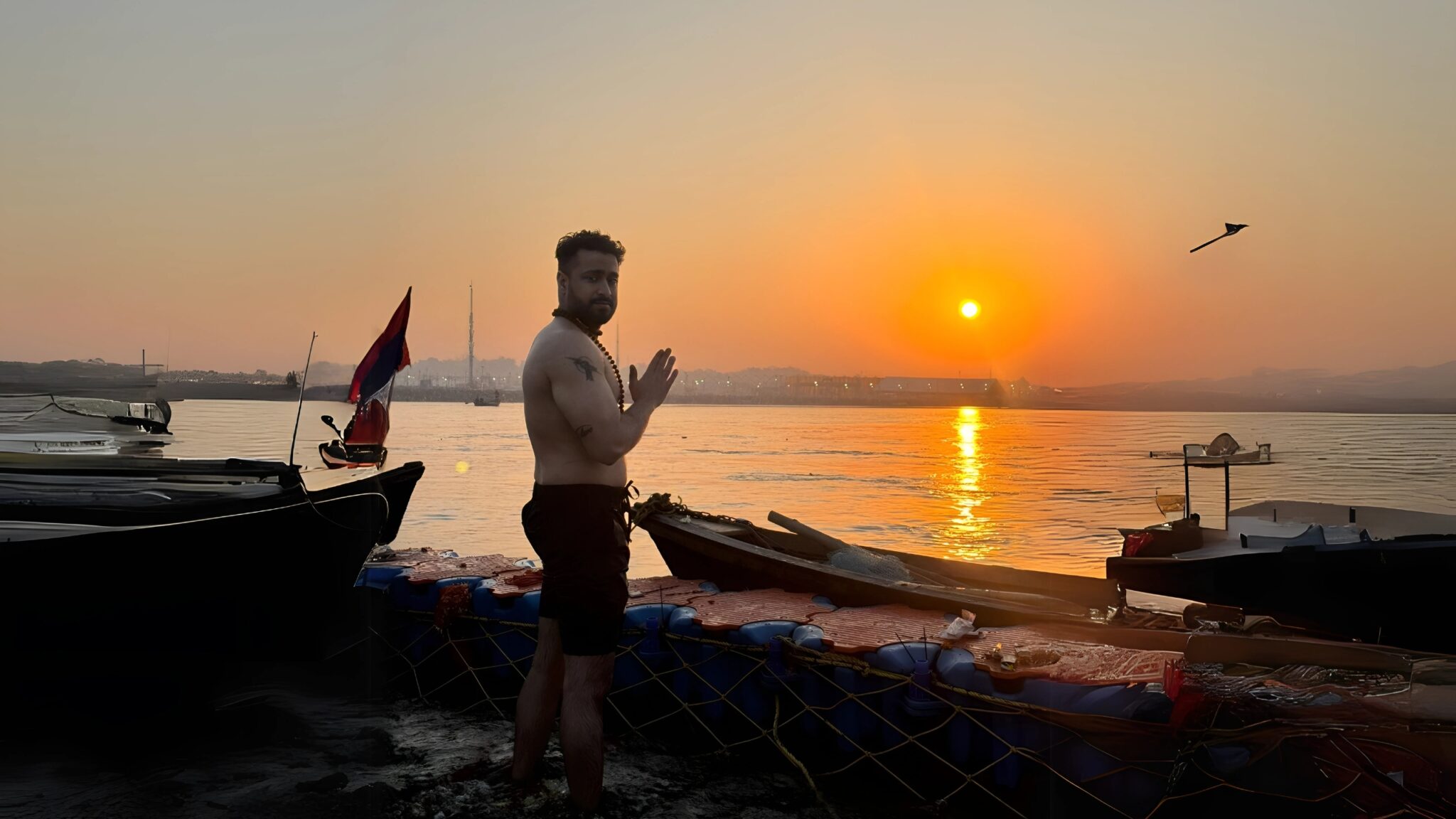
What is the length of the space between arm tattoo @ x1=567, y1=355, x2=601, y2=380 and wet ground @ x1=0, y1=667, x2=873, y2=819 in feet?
6.90

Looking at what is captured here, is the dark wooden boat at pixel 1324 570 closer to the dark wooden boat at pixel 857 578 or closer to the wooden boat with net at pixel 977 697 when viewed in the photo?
the dark wooden boat at pixel 857 578

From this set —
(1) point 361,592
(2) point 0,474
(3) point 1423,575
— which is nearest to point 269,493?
(1) point 361,592

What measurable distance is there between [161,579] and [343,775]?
6.38ft

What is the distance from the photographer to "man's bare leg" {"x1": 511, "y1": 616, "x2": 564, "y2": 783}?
4480 millimetres

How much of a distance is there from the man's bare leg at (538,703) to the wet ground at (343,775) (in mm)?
144

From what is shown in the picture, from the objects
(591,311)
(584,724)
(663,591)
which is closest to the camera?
(584,724)

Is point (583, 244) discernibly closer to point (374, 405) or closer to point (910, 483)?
point (374, 405)

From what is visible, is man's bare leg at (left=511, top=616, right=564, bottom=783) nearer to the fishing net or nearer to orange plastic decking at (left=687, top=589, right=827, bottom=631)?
orange plastic decking at (left=687, top=589, right=827, bottom=631)

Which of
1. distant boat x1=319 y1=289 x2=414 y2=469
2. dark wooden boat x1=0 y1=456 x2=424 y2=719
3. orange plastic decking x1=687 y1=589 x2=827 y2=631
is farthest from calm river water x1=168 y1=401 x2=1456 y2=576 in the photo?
orange plastic decking x1=687 y1=589 x2=827 y2=631

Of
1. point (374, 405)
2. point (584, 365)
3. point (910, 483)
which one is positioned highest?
point (584, 365)

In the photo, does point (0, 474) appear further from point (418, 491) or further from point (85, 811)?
point (418, 491)

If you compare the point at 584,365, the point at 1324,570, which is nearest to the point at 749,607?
the point at 584,365

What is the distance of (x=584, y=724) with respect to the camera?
164 inches

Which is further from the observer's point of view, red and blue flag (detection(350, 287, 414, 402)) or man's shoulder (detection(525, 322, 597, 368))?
red and blue flag (detection(350, 287, 414, 402))
